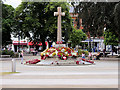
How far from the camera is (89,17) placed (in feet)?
118

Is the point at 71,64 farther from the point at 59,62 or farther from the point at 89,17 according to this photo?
the point at 89,17

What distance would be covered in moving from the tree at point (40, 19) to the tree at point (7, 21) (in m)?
1.81

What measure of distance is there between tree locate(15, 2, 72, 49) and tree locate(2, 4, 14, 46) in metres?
1.81

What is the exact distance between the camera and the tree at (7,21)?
159 ft

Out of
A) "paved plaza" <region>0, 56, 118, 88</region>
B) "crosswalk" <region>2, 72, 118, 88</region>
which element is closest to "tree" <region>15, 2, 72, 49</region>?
"paved plaza" <region>0, 56, 118, 88</region>

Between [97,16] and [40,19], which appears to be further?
[40,19]

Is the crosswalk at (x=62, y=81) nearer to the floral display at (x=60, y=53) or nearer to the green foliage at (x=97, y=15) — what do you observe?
the floral display at (x=60, y=53)

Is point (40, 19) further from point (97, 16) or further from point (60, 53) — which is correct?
point (60, 53)

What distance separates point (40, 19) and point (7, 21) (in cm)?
693

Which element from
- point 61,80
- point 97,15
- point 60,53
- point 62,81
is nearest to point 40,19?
point 97,15

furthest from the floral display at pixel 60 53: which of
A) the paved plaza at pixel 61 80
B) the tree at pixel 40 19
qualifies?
the tree at pixel 40 19

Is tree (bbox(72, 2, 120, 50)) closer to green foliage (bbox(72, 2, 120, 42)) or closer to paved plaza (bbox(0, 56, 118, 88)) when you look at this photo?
green foliage (bbox(72, 2, 120, 42))

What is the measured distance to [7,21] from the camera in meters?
49.5

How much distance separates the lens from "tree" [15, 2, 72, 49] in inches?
1993
